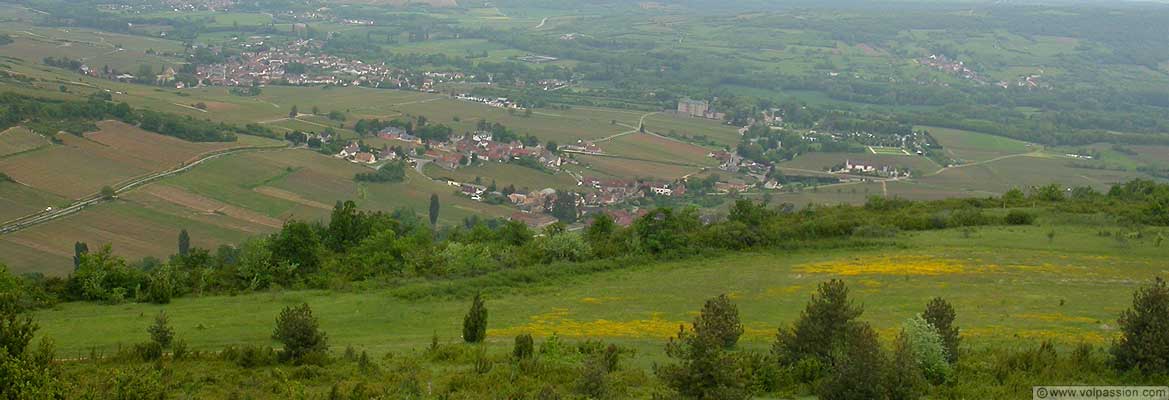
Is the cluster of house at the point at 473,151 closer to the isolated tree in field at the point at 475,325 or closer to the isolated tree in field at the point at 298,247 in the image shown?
the isolated tree in field at the point at 298,247

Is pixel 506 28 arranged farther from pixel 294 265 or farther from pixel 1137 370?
pixel 1137 370

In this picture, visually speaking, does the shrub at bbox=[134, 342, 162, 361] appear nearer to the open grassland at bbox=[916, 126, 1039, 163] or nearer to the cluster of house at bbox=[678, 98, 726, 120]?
the open grassland at bbox=[916, 126, 1039, 163]

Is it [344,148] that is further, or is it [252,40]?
[252,40]

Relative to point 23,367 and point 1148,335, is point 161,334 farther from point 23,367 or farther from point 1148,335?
point 1148,335

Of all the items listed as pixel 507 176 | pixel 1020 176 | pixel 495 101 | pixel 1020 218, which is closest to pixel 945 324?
pixel 1020 218

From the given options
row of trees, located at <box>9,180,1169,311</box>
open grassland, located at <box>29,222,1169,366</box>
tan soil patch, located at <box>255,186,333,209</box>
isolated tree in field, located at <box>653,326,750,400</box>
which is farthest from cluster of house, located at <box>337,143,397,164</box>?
isolated tree in field, located at <box>653,326,750,400</box>

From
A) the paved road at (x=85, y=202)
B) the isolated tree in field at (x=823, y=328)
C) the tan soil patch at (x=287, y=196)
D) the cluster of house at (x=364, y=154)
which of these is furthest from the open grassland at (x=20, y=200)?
the isolated tree in field at (x=823, y=328)

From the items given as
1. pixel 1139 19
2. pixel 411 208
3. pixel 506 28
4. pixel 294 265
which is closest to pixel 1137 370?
pixel 294 265
